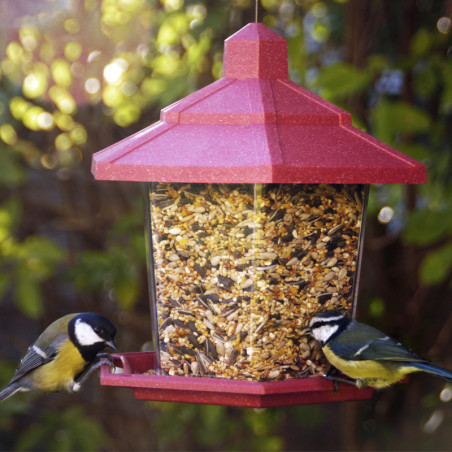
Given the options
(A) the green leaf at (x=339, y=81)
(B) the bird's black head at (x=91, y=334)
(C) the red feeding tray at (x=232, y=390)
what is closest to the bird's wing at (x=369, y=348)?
(C) the red feeding tray at (x=232, y=390)

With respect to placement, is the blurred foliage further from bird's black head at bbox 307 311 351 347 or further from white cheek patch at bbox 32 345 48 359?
bird's black head at bbox 307 311 351 347

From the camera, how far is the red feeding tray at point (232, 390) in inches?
74.4

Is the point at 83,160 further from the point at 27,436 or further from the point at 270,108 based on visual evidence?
the point at 270,108

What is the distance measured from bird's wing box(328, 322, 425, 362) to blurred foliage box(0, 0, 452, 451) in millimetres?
1353

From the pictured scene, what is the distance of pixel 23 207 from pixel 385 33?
2413 millimetres

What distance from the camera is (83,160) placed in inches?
167

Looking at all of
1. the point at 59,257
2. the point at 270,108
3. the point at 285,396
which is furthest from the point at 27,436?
the point at 270,108

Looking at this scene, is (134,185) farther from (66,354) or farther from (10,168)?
(66,354)

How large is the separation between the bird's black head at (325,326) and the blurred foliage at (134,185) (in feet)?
4.82

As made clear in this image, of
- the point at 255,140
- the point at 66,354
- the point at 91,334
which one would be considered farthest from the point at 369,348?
the point at 66,354

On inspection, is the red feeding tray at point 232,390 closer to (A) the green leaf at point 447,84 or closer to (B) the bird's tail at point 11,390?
(B) the bird's tail at point 11,390

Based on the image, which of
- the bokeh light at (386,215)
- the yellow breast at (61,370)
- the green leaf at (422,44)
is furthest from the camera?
the bokeh light at (386,215)

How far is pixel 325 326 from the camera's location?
2080 mm

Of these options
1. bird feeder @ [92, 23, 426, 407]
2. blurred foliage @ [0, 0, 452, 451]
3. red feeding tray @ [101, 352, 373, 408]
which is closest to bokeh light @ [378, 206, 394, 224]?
blurred foliage @ [0, 0, 452, 451]
